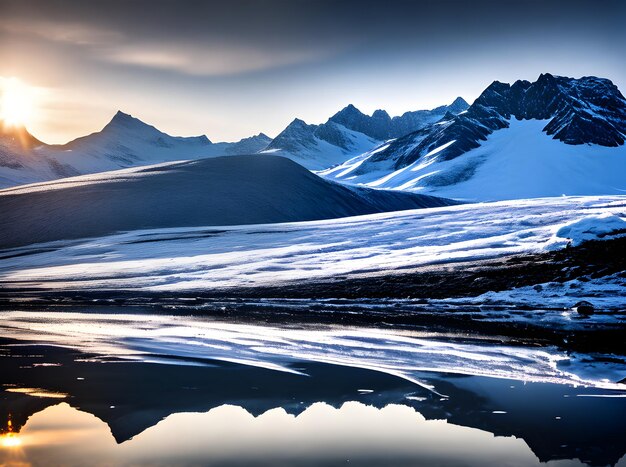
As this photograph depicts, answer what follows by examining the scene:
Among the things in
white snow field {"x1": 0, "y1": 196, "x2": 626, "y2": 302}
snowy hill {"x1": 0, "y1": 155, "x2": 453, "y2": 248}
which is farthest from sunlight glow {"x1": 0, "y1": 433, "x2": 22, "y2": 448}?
snowy hill {"x1": 0, "y1": 155, "x2": 453, "y2": 248}

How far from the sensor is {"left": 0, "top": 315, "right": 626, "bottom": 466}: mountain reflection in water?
11625 millimetres

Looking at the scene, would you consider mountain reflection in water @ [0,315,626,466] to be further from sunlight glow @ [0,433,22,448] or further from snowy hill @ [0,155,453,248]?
snowy hill @ [0,155,453,248]

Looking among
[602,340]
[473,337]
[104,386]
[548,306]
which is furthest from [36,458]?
[548,306]

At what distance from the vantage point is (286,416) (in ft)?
46.6

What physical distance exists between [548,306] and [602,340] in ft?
37.0

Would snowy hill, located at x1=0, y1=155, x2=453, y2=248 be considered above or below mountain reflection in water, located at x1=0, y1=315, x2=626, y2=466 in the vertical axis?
above

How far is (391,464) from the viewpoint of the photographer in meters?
11.2

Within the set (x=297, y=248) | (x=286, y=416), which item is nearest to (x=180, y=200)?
(x=297, y=248)

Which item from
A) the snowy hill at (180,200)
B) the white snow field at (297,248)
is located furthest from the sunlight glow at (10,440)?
the snowy hill at (180,200)

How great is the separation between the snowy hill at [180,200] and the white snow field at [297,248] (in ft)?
45.4

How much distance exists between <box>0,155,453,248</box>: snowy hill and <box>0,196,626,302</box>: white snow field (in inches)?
545

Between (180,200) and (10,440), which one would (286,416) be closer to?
(10,440)

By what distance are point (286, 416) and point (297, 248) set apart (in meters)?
56.3

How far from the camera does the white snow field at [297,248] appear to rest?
171ft
